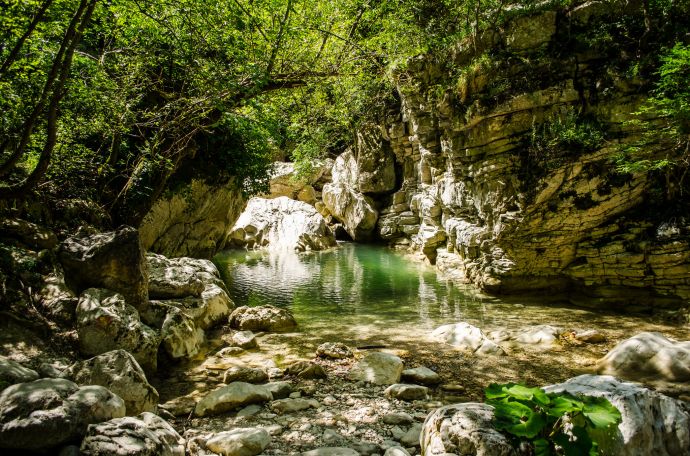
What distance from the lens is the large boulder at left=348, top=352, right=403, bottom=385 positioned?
6.57 m

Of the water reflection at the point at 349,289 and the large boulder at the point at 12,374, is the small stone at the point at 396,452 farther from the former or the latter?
the water reflection at the point at 349,289

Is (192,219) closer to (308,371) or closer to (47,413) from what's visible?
(308,371)

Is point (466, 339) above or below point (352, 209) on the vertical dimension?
below

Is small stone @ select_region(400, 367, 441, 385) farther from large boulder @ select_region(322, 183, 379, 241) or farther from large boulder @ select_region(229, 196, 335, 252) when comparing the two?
large boulder @ select_region(322, 183, 379, 241)

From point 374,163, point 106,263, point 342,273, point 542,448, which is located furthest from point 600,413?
point 374,163

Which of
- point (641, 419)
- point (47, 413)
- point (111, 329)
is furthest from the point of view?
point (111, 329)

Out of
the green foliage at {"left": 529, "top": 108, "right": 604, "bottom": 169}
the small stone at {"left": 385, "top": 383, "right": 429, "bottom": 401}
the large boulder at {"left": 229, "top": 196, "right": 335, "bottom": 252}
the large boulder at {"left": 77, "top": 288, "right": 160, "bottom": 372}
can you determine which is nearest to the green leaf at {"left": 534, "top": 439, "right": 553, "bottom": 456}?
the small stone at {"left": 385, "top": 383, "right": 429, "bottom": 401}

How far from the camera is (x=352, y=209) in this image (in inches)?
1221

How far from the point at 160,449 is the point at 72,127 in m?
6.82

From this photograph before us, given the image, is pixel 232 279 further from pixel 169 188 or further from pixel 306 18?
pixel 306 18

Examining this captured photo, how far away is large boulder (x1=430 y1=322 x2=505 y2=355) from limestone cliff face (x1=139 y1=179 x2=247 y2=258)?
9161mm

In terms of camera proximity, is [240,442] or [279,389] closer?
[240,442]

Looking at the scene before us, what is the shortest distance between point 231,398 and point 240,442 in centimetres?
139

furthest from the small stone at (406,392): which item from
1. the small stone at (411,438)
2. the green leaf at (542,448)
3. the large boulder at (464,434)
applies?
the green leaf at (542,448)
